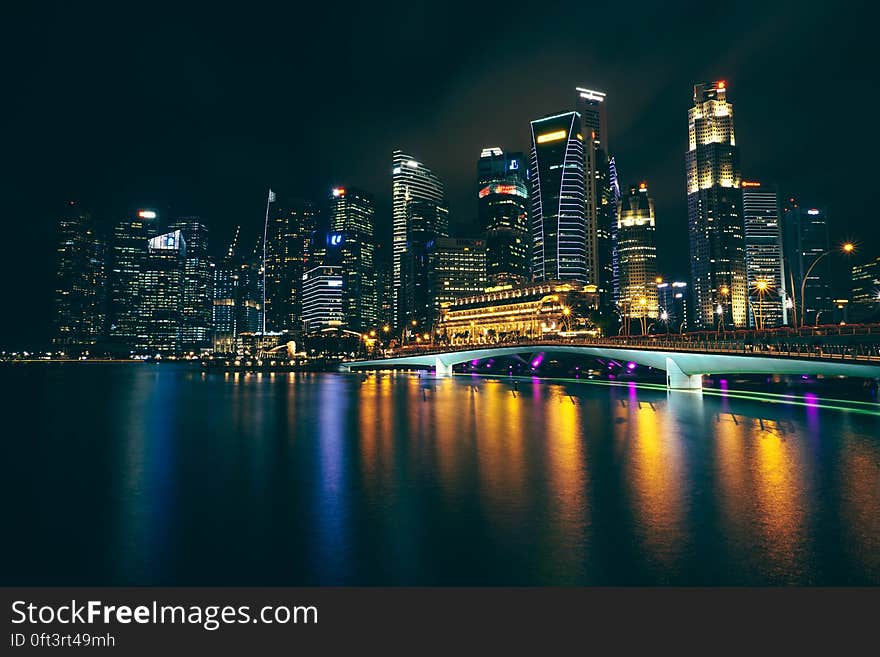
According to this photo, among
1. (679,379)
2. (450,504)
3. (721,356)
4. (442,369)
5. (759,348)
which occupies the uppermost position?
(759,348)

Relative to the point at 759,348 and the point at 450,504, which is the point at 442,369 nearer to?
the point at 759,348

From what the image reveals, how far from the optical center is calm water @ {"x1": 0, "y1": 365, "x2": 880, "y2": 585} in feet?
39.3

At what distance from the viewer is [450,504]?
17.5 meters

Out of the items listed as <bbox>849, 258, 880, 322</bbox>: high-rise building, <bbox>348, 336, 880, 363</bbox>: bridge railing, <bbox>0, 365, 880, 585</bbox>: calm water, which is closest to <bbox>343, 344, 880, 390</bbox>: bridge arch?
<bbox>348, 336, 880, 363</bbox>: bridge railing

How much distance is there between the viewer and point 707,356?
196ft

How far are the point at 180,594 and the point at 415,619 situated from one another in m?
5.15

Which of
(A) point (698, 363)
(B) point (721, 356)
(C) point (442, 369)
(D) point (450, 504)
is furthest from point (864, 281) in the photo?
(D) point (450, 504)

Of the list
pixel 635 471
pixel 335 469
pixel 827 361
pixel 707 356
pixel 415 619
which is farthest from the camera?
pixel 707 356

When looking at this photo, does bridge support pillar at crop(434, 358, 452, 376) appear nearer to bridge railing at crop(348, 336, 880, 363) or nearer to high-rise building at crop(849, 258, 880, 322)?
bridge railing at crop(348, 336, 880, 363)

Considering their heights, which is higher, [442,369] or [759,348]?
[759,348]

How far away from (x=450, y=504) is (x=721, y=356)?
5058 centimetres

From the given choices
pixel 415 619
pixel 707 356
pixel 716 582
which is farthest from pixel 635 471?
pixel 707 356

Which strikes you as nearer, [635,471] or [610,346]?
[635,471]

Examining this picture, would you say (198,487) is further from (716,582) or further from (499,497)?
(716,582)
